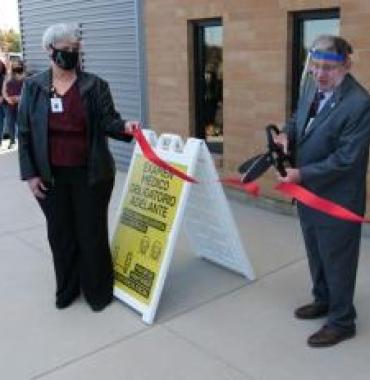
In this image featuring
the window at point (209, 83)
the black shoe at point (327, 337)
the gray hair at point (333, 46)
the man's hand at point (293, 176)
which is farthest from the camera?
the window at point (209, 83)

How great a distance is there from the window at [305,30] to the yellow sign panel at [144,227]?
2.09 meters

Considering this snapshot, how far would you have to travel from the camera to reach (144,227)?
13.4 feet

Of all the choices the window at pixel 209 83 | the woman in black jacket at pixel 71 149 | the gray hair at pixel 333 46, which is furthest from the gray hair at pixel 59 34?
the window at pixel 209 83

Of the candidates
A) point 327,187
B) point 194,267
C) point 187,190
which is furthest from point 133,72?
point 327,187

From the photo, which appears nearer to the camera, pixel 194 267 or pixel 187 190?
pixel 187 190

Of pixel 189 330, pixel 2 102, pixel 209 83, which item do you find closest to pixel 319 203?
pixel 189 330

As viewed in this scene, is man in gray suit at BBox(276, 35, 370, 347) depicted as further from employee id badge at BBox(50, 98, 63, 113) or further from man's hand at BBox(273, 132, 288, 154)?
employee id badge at BBox(50, 98, 63, 113)

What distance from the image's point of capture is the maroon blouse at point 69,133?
3695 millimetres

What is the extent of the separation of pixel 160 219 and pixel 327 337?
1.27 meters

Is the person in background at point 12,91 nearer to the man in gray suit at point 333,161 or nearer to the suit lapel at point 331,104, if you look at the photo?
the man in gray suit at point 333,161

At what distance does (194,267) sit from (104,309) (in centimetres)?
92

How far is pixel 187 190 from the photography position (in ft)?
12.4

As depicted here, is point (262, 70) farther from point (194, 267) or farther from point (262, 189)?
point (194, 267)

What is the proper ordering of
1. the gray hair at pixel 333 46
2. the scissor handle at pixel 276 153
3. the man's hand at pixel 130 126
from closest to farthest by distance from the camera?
the gray hair at pixel 333 46
the scissor handle at pixel 276 153
the man's hand at pixel 130 126
